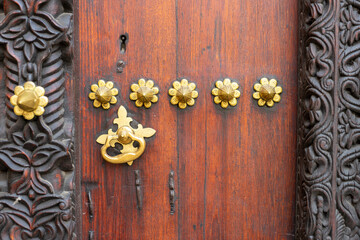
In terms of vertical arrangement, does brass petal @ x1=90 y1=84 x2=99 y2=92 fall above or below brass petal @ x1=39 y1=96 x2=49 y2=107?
above

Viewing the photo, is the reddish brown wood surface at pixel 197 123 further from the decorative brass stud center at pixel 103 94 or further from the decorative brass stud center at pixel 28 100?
the decorative brass stud center at pixel 28 100

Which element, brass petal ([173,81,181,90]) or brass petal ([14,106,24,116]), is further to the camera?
brass petal ([173,81,181,90])

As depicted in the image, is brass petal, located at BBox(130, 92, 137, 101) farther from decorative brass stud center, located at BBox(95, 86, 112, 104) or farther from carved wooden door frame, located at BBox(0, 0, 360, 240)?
carved wooden door frame, located at BBox(0, 0, 360, 240)

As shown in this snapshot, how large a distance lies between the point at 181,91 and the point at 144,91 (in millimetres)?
89

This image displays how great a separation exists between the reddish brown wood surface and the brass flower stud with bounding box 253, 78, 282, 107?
17 millimetres

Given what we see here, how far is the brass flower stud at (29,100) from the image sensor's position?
32.2 inches

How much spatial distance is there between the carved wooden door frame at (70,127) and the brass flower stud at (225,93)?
158 millimetres

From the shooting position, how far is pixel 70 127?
2.89ft

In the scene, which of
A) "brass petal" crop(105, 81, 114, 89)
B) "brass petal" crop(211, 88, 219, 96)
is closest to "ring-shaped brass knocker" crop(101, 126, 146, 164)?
"brass petal" crop(105, 81, 114, 89)

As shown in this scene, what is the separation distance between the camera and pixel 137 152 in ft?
3.19

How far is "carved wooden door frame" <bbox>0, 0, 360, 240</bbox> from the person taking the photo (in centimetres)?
85

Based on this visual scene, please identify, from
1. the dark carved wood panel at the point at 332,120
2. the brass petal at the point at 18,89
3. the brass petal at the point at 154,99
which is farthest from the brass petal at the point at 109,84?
the dark carved wood panel at the point at 332,120

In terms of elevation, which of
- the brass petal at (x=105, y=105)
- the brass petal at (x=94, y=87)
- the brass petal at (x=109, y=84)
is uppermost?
the brass petal at (x=109, y=84)

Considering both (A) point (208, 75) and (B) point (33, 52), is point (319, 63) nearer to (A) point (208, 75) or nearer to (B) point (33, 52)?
(A) point (208, 75)
